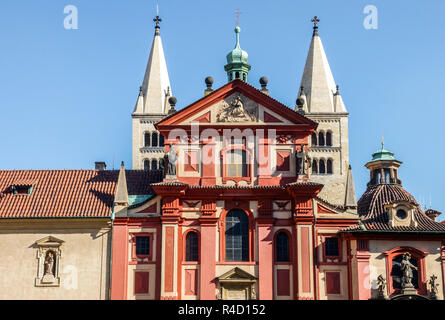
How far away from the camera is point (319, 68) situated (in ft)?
270

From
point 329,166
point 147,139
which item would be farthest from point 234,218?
point 329,166

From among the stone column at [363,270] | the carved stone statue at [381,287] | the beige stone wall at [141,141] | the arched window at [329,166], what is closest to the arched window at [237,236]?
the stone column at [363,270]

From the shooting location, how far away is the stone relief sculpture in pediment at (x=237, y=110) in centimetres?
4481

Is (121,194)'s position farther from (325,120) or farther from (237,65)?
(325,120)

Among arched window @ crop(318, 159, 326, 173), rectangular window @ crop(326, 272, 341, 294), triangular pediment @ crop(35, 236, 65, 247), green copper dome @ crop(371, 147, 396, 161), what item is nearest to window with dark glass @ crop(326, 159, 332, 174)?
arched window @ crop(318, 159, 326, 173)

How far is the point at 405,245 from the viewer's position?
43219mm

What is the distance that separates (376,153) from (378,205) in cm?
763

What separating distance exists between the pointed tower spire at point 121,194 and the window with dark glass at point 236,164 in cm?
590

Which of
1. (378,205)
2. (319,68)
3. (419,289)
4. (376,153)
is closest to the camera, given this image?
(419,289)

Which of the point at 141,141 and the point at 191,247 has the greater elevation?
the point at 141,141

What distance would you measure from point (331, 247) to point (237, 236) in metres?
5.21

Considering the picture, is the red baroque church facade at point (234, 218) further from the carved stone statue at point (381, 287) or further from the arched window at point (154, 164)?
the arched window at point (154, 164)
